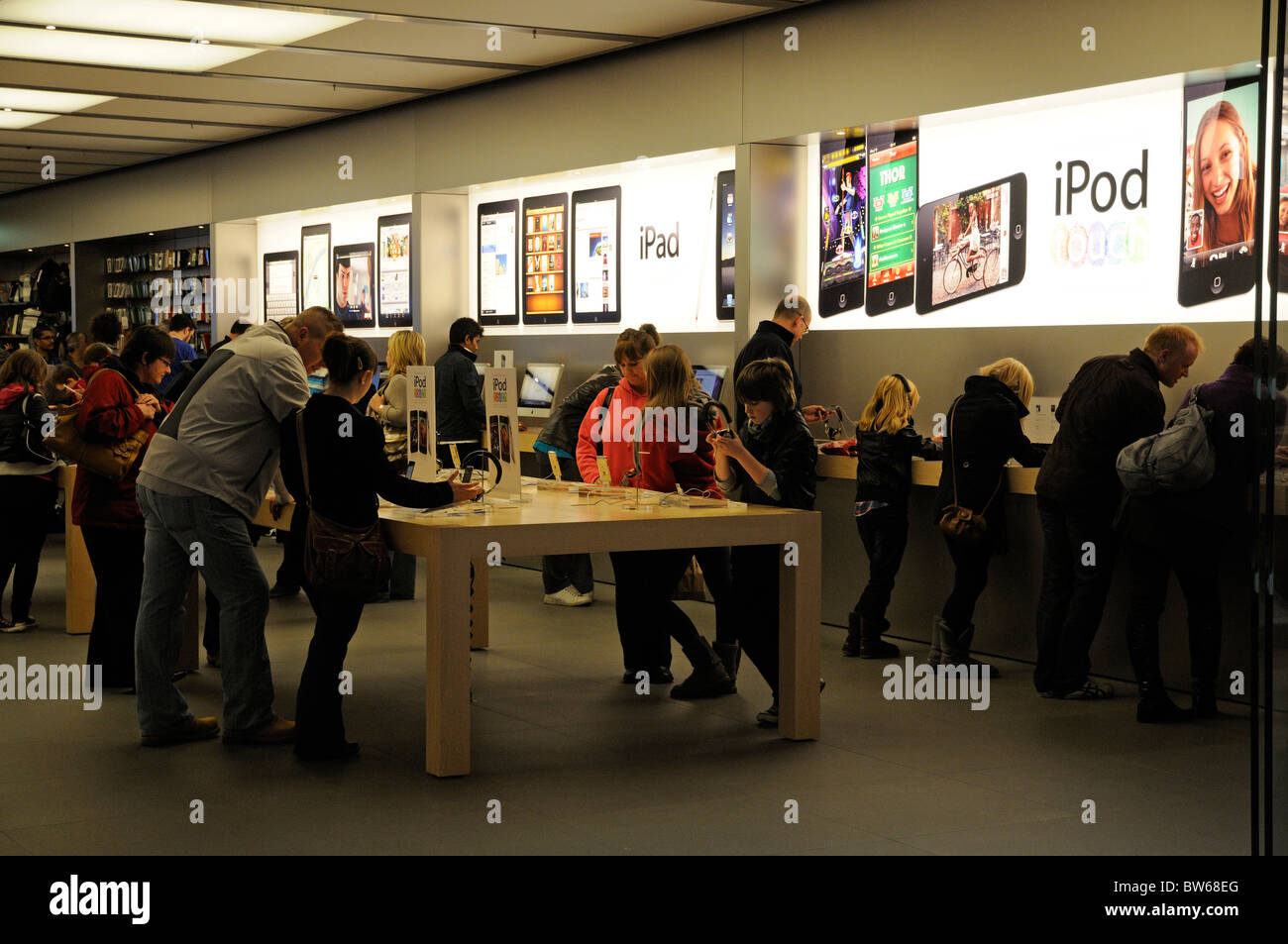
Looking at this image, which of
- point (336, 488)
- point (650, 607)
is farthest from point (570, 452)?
point (336, 488)

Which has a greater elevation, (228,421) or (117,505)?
(228,421)

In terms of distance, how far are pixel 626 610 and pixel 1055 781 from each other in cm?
217

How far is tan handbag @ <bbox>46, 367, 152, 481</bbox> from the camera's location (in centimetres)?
639

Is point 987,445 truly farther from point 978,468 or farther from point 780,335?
point 780,335

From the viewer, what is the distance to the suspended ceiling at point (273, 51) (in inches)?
332

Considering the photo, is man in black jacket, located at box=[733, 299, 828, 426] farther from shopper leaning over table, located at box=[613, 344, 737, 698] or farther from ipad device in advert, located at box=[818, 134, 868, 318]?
shopper leaning over table, located at box=[613, 344, 737, 698]

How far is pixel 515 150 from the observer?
10.6m

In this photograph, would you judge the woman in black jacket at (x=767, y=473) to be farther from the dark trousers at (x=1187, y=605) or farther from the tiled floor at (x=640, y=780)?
the dark trousers at (x=1187, y=605)

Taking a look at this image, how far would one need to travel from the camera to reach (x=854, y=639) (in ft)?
24.5

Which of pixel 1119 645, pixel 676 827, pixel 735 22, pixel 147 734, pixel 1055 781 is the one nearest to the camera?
pixel 676 827

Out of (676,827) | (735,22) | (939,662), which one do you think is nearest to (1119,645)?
(939,662)

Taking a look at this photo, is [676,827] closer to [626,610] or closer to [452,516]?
[452,516]

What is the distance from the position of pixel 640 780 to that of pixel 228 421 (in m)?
1.97

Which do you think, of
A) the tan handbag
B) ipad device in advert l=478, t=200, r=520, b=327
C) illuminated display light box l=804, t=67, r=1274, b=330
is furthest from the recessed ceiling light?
illuminated display light box l=804, t=67, r=1274, b=330
